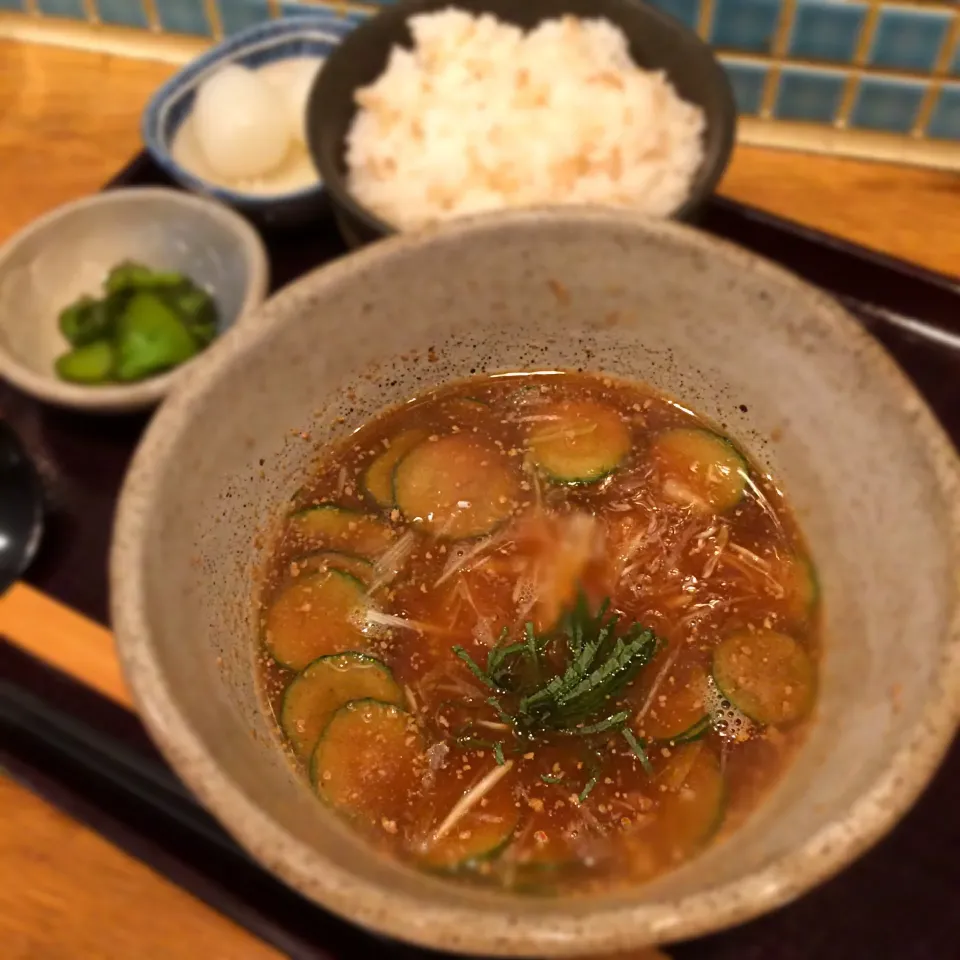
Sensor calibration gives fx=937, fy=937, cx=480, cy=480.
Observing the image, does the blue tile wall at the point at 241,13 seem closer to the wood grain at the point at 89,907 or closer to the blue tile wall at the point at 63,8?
the blue tile wall at the point at 63,8

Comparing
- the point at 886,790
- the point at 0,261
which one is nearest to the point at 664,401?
the point at 886,790

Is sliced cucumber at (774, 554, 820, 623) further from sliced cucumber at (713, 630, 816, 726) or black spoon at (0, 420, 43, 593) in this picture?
black spoon at (0, 420, 43, 593)

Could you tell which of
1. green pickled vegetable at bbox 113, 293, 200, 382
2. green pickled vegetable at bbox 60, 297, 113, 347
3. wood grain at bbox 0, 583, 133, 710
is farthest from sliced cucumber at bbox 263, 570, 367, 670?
green pickled vegetable at bbox 60, 297, 113, 347

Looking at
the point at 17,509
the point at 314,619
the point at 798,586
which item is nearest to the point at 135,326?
the point at 17,509

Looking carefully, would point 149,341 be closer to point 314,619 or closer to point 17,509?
point 17,509

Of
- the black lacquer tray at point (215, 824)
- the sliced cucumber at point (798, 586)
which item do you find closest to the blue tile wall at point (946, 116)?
the black lacquer tray at point (215, 824)

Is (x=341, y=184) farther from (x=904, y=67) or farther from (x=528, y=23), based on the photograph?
(x=904, y=67)
